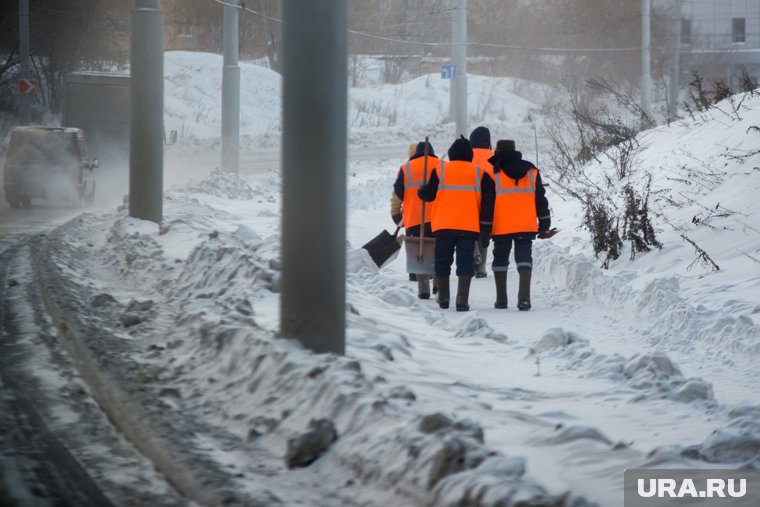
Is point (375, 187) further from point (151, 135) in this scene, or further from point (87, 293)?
point (87, 293)

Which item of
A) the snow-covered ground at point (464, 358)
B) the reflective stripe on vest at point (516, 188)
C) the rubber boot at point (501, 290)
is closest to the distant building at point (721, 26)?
the snow-covered ground at point (464, 358)

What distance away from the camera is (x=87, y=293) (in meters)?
11.7

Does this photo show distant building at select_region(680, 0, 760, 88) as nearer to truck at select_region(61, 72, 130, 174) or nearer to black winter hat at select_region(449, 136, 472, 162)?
truck at select_region(61, 72, 130, 174)

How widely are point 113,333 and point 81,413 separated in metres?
2.54

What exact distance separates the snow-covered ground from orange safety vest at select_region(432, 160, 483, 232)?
3.02 feet

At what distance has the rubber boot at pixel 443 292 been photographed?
526 inches

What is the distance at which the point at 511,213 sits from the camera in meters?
13.4

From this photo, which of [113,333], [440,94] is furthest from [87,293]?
[440,94]

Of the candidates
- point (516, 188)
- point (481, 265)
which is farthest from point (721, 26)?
point (516, 188)

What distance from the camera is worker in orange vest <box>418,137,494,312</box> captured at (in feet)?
43.2

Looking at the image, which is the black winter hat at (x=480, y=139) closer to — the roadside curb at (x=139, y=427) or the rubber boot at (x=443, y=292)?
the rubber boot at (x=443, y=292)

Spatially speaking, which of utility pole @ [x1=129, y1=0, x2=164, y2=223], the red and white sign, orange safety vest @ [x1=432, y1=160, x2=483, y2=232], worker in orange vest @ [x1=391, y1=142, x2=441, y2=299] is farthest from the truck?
orange safety vest @ [x1=432, y1=160, x2=483, y2=232]

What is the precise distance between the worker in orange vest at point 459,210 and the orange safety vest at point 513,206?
181mm

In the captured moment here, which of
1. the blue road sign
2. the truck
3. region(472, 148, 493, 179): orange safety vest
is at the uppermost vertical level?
the blue road sign
